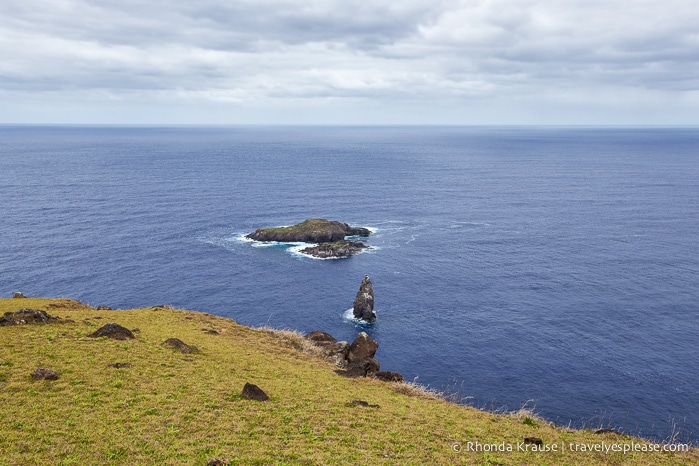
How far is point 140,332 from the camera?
42.9 meters

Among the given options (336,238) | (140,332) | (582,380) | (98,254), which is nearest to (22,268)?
(98,254)

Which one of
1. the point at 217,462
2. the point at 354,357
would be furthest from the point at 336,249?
the point at 217,462

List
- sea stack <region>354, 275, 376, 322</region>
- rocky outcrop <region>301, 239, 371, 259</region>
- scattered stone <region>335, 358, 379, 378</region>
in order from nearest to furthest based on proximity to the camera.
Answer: scattered stone <region>335, 358, 379, 378</region>
sea stack <region>354, 275, 376, 322</region>
rocky outcrop <region>301, 239, 371, 259</region>

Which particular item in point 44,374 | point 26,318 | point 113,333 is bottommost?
point 113,333

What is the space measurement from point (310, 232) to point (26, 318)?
320 feet

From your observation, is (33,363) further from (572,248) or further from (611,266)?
(572,248)

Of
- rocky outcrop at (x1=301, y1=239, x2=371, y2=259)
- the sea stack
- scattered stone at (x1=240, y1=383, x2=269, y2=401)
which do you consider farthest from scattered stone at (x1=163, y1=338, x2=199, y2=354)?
rocky outcrop at (x1=301, y1=239, x2=371, y2=259)

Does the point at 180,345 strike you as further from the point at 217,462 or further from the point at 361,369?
the point at 217,462

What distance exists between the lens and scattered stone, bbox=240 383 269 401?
31.4 metres

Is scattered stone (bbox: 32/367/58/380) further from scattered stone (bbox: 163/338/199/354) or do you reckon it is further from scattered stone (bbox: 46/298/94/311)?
scattered stone (bbox: 46/298/94/311)

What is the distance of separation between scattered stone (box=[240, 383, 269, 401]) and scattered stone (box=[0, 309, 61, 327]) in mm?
19932

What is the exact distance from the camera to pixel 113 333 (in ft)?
129

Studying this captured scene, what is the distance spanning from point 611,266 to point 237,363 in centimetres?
10147

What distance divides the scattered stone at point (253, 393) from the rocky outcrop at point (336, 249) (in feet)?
303
